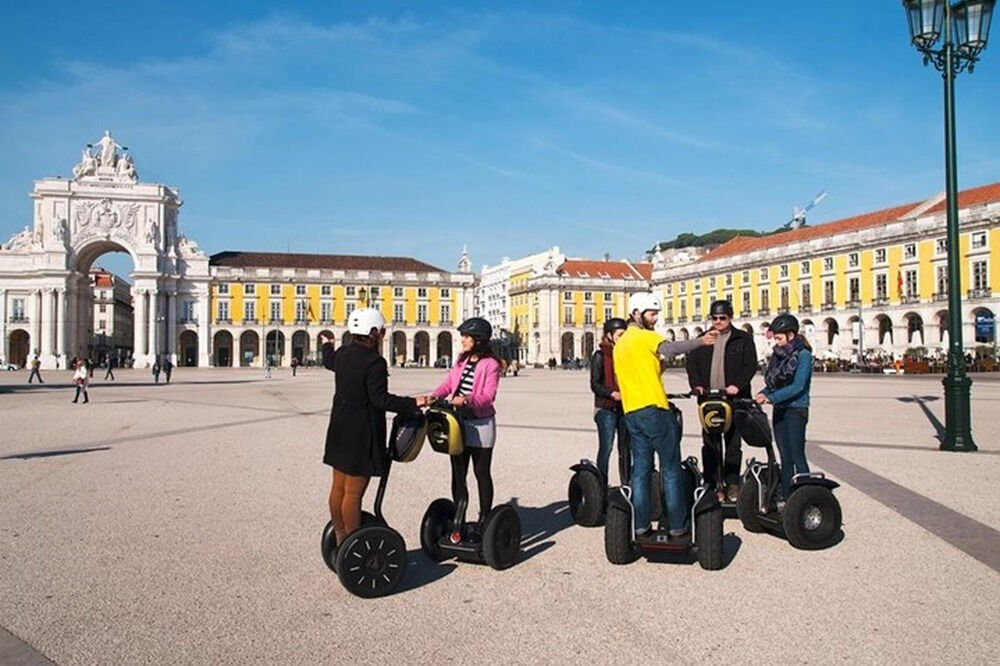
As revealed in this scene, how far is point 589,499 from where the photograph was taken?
7.12m

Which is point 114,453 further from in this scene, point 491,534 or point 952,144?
Answer: point 952,144

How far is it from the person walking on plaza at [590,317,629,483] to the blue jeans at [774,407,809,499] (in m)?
1.28

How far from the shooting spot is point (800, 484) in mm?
6320

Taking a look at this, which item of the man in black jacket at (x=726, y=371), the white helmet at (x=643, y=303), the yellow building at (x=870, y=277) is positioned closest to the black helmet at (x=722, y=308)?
the man in black jacket at (x=726, y=371)

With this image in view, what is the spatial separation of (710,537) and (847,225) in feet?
235

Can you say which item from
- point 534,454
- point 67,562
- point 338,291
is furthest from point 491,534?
point 338,291

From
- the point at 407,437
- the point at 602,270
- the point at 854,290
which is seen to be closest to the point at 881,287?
the point at 854,290

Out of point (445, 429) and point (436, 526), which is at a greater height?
point (445, 429)

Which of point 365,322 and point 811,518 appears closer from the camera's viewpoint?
point 365,322

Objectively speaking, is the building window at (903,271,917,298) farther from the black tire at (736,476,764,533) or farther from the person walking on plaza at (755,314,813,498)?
the black tire at (736,476,764,533)

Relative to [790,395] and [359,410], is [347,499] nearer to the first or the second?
[359,410]

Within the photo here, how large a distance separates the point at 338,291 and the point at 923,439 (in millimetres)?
84839

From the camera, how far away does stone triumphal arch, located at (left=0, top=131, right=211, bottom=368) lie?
Result: 257ft

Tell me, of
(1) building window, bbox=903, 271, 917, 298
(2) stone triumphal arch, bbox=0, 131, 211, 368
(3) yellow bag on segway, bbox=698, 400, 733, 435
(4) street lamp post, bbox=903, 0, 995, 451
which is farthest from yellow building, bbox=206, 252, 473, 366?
(3) yellow bag on segway, bbox=698, 400, 733, 435
